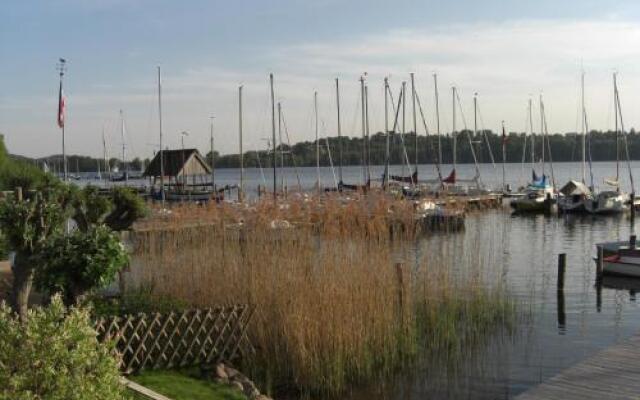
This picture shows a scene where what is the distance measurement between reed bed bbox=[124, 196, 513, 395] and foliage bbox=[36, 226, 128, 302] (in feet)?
10.6

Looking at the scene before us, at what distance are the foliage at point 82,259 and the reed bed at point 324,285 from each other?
10.6ft

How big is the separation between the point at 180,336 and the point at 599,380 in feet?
19.3

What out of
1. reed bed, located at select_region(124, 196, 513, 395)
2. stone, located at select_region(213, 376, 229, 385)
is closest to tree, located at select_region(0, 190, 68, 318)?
stone, located at select_region(213, 376, 229, 385)

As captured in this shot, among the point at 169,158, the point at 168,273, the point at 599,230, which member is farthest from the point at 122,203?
the point at 169,158

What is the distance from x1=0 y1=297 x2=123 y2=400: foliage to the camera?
504 cm

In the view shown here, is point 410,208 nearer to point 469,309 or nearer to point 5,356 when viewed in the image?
point 469,309

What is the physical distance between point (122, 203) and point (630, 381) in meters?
9.52

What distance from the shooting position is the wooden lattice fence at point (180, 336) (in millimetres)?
10062

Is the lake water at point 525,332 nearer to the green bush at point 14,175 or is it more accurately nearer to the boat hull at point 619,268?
the boat hull at point 619,268

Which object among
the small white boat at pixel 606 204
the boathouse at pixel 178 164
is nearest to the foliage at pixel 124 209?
the boathouse at pixel 178 164

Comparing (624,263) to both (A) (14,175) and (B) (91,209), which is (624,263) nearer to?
(B) (91,209)

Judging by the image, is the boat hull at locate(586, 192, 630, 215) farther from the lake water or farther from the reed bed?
the reed bed

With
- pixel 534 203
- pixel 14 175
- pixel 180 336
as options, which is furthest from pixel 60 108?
pixel 534 203

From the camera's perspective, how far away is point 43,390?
5094mm
